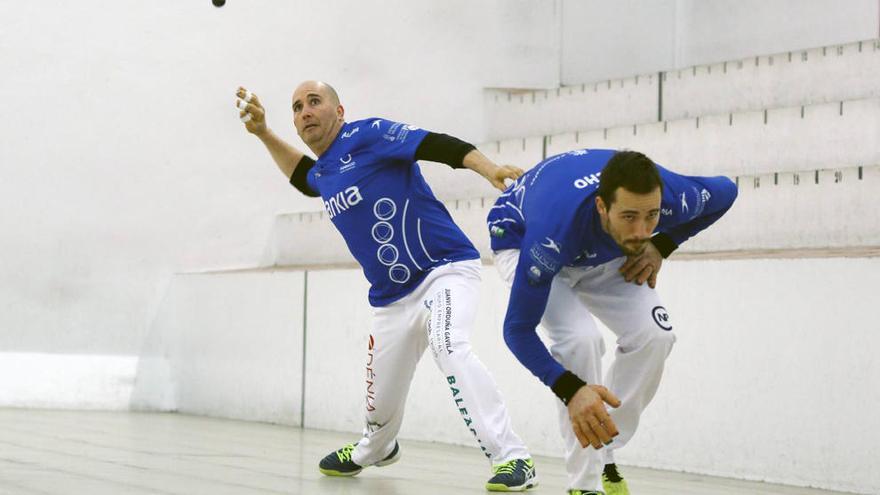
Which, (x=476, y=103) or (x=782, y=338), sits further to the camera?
(x=476, y=103)

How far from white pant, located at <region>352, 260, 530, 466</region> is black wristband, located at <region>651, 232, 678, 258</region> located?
0.87m

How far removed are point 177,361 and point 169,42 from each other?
2.24 m

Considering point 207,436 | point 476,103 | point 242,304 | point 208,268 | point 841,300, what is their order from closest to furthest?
point 841,300
point 207,436
point 242,304
point 208,268
point 476,103

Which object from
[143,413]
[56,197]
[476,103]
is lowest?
[143,413]

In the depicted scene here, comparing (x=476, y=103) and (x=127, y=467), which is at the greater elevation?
(x=476, y=103)

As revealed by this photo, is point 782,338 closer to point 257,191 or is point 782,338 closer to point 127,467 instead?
point 127,467

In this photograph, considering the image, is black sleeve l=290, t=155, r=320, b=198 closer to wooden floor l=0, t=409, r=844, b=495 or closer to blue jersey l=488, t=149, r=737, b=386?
wooden floor l=0, t=409, r=844, b=495

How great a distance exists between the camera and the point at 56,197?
9.35 meters

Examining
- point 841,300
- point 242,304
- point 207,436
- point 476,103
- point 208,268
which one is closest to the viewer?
point 841,300

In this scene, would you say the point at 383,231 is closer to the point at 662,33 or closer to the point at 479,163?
the point at 479,163

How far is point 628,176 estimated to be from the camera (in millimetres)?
3586

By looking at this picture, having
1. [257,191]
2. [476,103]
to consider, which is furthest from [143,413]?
[476,103]

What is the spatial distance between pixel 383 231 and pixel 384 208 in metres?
0.09

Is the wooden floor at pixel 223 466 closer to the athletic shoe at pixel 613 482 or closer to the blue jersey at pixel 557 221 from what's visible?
the athletic shoe at pixel 613 482
